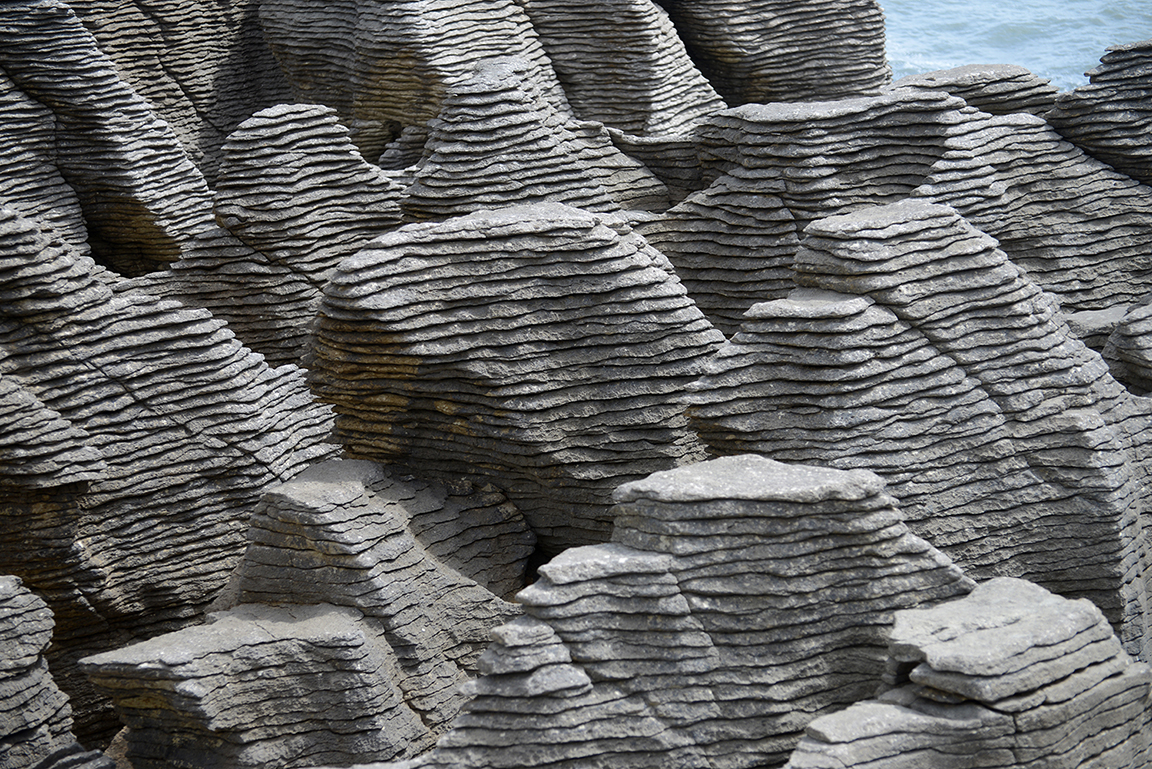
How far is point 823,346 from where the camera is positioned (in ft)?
27.8

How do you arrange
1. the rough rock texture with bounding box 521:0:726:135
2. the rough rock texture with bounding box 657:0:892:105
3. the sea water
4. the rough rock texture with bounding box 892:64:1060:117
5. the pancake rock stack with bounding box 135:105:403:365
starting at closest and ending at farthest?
the pancake rock stack with bounding box 135:105:403:365
the rough rock texture with bounding box 892:64:1060:117
the rough rock texture with bounding box 521:0:726:135
the rough rock texture with bounding box 657:0:892:105
the sea water

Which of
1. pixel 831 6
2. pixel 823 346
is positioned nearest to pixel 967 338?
pixel 823 346

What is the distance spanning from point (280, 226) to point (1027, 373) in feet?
27.2

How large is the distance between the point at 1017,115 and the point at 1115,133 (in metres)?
1.07

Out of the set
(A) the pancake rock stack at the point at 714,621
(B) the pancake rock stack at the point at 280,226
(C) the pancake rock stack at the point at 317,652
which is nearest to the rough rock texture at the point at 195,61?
(B) the pancake rock stack at the point at 280,226

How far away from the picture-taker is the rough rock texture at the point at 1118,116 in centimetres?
1288

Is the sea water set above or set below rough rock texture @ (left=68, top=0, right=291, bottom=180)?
below

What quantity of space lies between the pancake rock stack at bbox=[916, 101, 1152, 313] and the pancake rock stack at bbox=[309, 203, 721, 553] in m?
4.46

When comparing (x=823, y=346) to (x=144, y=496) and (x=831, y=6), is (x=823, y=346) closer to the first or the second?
(x=144, y=496)

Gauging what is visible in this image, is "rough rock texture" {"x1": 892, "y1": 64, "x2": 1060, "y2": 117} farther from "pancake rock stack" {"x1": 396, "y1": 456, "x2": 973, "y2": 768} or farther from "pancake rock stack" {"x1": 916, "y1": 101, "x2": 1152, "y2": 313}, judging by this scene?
"pancake rock stack" {"x1": 396, "y1": 456, "x2": 973, "y2": 768}

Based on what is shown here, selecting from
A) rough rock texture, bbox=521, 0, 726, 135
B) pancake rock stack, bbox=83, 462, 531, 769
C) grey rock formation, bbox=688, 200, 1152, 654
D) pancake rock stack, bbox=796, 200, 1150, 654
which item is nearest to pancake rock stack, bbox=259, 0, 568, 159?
rough rock texture, bbox=521, 0, 726, 135

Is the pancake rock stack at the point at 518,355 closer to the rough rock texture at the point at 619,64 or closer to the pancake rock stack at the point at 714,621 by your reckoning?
the pancake rock stack at the point at 714,621

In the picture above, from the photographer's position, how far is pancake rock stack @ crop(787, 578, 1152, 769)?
6.21 meters

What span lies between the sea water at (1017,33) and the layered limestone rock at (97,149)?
2365cm
